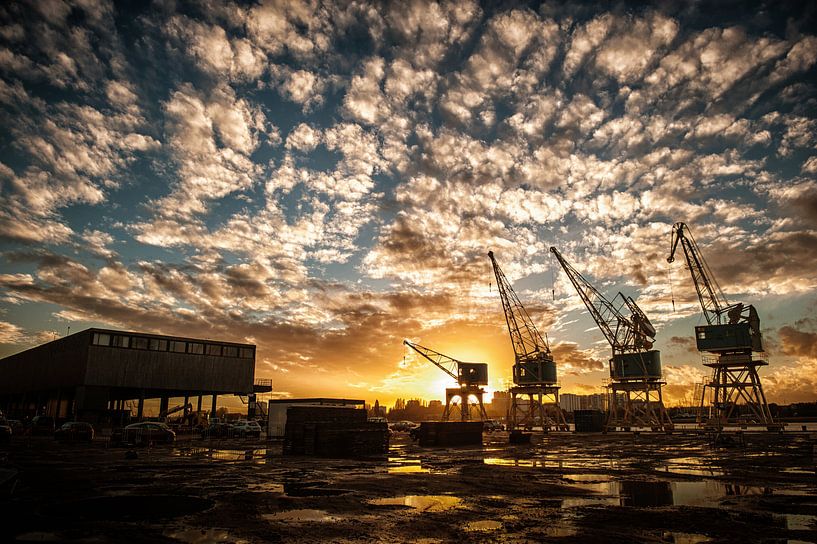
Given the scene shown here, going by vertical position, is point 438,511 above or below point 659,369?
below

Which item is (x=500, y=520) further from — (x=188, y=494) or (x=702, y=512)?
(x=188, y=494)

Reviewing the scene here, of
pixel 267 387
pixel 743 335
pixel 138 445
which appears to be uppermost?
pixel 743 335

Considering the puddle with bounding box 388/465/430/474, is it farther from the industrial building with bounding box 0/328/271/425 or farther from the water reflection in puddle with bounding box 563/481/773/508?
the industrial building with bounding box 0/328/271/425

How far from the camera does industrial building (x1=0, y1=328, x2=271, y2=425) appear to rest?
51.4 m

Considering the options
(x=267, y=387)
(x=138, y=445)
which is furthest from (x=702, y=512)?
(x=267, y=387)

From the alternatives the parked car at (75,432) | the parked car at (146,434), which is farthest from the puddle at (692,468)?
the parked car at (75,432)

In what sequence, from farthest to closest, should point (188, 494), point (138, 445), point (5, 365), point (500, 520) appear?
point (5, 365)
point (138, 445)
point (188, 494)
point (500, 520)

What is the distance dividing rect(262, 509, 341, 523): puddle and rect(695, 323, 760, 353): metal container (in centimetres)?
6647

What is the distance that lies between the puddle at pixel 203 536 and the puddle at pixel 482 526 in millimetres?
3918

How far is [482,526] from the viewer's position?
29.3 feet

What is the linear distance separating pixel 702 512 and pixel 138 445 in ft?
110

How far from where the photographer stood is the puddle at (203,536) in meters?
7.67

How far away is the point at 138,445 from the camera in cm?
3241

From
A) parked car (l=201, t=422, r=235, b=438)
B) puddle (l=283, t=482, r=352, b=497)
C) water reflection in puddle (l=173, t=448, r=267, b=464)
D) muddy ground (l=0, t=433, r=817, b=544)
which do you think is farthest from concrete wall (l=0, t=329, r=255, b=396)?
puddle (l=283, t=482, r=352, b=497)
